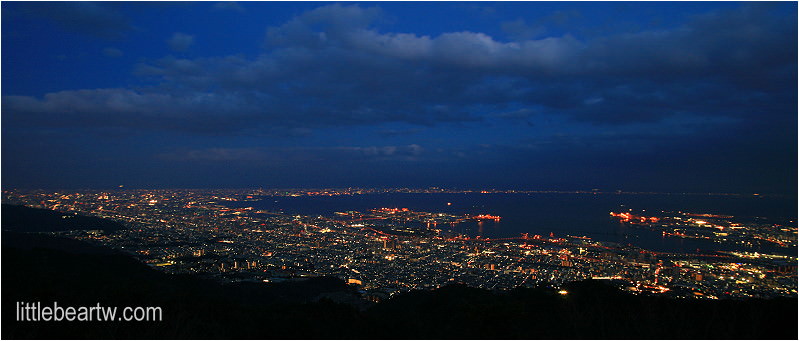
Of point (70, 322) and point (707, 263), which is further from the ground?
point (70, 322)

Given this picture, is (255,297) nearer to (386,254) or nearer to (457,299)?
(457,299)

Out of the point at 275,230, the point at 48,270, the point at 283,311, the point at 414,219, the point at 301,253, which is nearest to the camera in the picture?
the point at 283,311

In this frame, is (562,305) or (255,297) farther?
(255,297)

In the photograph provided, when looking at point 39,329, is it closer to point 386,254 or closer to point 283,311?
point 283,311

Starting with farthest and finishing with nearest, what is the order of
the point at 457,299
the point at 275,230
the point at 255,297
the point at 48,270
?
the point at 275,230, the point at 255,297, the point at 48,270, the point at 457,299

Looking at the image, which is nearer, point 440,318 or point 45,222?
point 440,318

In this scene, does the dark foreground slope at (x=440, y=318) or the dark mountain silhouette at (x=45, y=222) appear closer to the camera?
the dark foreground slope at (x=440, y=318)

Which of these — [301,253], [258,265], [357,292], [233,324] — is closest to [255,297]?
[357,292]

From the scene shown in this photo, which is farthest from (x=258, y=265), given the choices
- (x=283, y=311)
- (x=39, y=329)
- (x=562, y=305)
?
(x=562, y=305)

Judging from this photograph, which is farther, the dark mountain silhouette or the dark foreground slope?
the dark mountain silhouette
